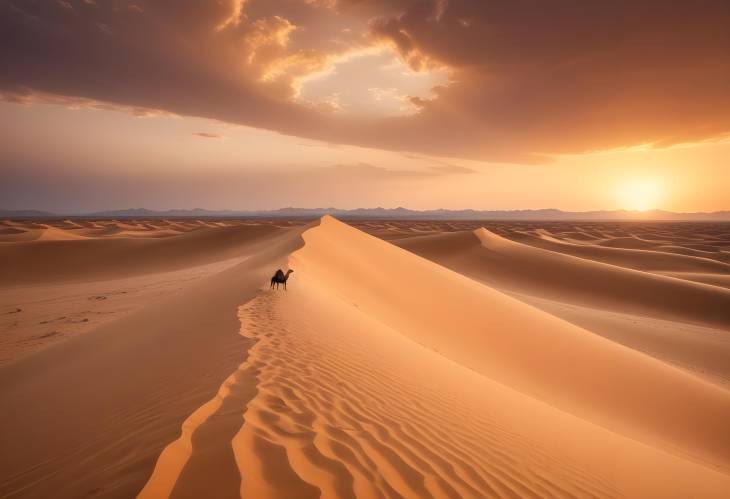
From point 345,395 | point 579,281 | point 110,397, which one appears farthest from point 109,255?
point 579,281

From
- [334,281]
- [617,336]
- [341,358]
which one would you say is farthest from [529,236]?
[341,358]

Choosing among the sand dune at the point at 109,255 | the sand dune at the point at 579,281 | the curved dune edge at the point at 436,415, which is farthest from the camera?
the sand dune at the point at 109,255

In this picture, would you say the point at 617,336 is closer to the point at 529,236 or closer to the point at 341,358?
the point at 341,358

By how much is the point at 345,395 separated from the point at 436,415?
1.09 m

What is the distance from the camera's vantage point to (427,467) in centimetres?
302

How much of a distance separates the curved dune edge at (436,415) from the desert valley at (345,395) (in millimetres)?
25

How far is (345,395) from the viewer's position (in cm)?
410

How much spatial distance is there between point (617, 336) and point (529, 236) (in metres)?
41.0

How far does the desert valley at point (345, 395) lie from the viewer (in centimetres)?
281

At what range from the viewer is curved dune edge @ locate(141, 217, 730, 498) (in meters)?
2.79

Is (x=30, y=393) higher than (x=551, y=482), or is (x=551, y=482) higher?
(x=551, y=482)

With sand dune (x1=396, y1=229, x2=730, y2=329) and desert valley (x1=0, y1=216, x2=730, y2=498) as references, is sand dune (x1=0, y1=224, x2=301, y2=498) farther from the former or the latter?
sand dune (x1=396, y1=229, x2=730, y2=329)

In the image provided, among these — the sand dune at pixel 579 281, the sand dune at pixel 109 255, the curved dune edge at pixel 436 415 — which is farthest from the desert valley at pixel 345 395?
the sand dune at pixel 109 255

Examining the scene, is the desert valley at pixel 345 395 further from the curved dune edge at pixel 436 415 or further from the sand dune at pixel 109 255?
the sand dune at pixel 109 255
